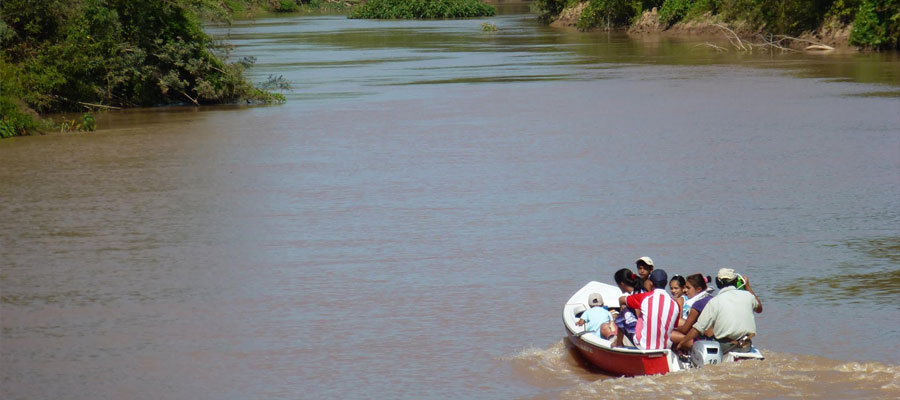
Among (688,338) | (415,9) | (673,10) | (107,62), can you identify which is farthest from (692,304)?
(415,9)

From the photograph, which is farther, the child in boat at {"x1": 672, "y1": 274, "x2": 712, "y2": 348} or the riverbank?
the riverbank

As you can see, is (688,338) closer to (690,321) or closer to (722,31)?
(690,321)

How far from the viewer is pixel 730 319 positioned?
9.88 meters

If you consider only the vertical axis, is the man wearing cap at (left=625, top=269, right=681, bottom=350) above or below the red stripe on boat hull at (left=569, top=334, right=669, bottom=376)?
above

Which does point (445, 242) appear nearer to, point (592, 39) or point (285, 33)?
point (592, 39)

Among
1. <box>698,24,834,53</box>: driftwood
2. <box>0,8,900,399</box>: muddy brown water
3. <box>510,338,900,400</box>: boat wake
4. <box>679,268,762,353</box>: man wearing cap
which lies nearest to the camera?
<box>510,338,900,400</box>: boat wake

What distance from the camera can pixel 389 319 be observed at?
512 inches

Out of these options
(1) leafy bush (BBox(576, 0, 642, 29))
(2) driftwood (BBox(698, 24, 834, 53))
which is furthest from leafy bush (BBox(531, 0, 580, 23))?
(2) driftwood (BBox(698, 24, 834, 53))

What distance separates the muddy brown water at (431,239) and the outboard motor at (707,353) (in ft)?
0.35

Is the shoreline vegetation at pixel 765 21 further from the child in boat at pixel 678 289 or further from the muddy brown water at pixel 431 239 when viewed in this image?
the child in boat at pixel 678 289

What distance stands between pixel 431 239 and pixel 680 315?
260 inches

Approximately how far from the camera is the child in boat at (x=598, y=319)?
10680mm

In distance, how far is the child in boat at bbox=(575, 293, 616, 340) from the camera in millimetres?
10680

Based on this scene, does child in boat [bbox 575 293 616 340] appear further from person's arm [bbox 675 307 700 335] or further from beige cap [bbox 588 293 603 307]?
person's arm [bbox 675 307 700 335]
